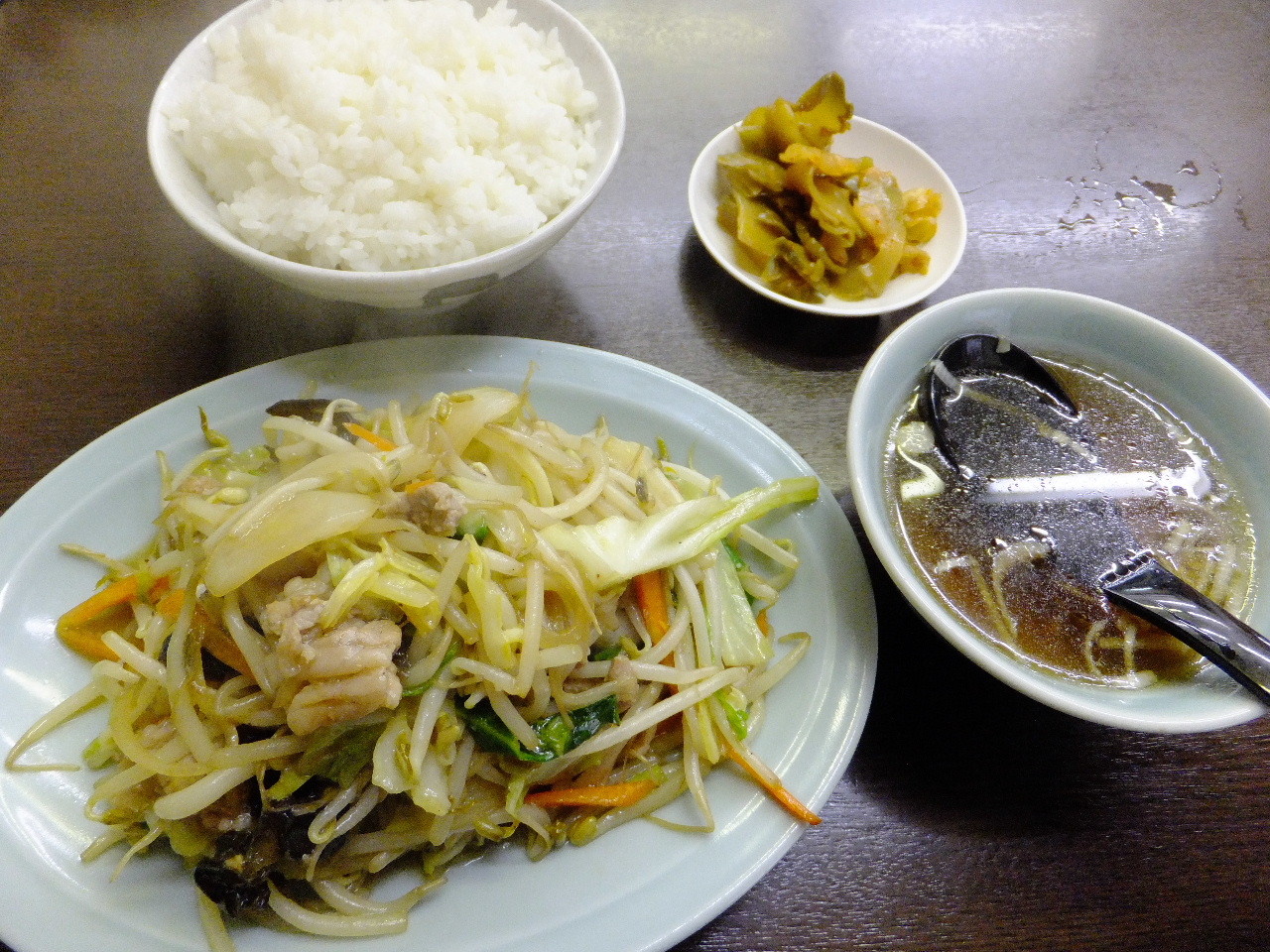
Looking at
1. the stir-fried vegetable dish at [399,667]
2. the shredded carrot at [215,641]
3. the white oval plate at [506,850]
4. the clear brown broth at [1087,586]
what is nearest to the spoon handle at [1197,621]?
the clear brown broth at [1087,586]

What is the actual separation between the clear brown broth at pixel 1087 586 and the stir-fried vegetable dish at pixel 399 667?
36cm

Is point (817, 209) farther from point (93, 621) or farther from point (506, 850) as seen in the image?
point (93, 621)

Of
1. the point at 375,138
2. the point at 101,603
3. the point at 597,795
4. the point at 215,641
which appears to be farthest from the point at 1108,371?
the point at 101,603

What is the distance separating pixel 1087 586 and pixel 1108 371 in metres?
0.54

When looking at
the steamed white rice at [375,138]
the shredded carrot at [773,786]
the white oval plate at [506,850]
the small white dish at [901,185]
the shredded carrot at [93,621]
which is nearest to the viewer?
the white oval plate at [506,850]

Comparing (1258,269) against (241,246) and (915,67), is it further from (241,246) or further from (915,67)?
(241,246)

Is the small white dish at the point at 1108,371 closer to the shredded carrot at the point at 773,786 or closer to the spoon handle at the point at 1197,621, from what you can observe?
the spoon handle at the point at 1197,621

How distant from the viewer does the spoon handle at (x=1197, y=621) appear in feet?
3.90

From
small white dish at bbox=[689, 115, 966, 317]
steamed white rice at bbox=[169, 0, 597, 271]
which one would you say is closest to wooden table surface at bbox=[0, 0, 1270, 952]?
small white dish at bbox=[689, 115, 966, 317]

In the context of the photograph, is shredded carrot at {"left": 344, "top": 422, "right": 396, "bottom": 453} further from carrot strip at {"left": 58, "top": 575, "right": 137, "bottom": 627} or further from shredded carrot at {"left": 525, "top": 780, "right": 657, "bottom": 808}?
shredded carrot at {"left": 525, "top": 780, "right": 657, "bottom": 808}

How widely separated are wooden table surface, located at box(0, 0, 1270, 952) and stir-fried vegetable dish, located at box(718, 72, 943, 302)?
0.13 m

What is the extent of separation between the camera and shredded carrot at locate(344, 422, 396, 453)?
4.73 ft

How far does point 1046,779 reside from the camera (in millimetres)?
1456

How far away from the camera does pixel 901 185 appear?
2426mm
